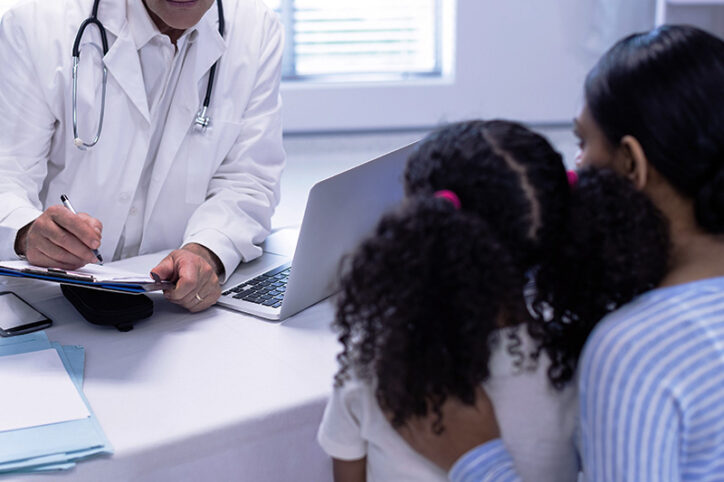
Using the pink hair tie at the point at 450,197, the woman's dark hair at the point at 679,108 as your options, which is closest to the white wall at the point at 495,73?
the woman's dark hair at the point at 679,108

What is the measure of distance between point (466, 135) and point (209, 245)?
643mm

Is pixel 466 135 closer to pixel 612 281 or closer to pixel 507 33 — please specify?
pixel 612 281

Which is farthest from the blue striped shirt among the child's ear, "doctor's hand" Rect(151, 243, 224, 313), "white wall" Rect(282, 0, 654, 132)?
"white wall" Rect(282, 0, 654, 132)

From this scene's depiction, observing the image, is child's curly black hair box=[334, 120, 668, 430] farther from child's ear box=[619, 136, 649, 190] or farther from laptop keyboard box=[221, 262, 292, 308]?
laptop keyboard box=[221, 262, 292, 308]

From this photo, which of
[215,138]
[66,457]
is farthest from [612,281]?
[215,138]

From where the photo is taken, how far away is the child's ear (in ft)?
2.31

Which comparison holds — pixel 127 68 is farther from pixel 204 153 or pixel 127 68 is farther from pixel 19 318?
pixel 19 318

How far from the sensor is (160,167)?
4.65 ft

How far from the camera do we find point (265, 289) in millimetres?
1173

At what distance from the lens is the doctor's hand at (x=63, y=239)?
1043 mm

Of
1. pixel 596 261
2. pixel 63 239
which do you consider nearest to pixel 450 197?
pixel 596 261

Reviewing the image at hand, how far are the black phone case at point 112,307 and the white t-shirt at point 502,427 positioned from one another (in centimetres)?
39

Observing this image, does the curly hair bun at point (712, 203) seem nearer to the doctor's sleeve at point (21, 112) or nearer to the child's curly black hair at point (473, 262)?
the child's curly black hair at point (473, 262)

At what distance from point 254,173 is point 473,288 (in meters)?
0.93
